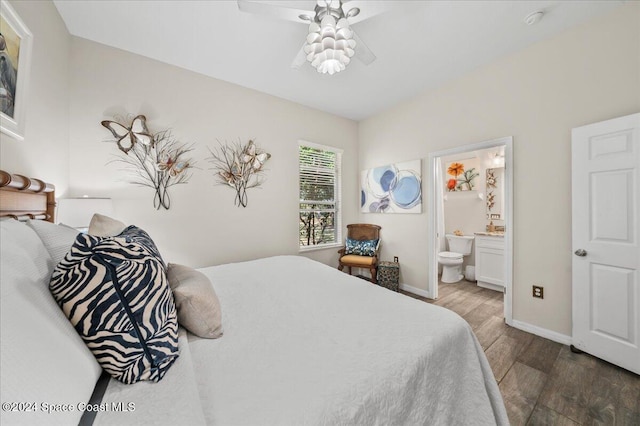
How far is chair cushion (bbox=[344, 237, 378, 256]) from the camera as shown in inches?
141

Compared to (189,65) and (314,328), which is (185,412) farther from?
(189,65)

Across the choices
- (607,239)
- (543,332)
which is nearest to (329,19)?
(607,239)

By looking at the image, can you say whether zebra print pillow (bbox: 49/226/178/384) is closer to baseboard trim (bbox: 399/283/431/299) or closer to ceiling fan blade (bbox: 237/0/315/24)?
ceiling fan blade (bbox: 237/0/315/24)

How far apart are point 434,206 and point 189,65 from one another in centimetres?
342

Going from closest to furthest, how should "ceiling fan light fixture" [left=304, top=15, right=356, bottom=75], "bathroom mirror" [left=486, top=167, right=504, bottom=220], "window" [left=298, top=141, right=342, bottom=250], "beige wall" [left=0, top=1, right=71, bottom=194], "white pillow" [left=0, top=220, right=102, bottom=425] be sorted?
"white pillow" [left=0, top=220, right=102, bottom=425], "beige wall" [left=0, top=1, right=71, bottom=194], "ceiling fan light fixture" [left=304, top=15, right=356, bottom=75], "window" [left=298, top=141, right=342, bottom=250], "bathroom mirror" [left=486, top=167, right=504, bottom=220]

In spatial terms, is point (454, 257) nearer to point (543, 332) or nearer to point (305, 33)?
point (543, 332)

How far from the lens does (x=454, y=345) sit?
3.50 feet

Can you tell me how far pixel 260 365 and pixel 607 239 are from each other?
277 cm

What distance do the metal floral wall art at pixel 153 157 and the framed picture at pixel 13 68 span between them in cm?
85

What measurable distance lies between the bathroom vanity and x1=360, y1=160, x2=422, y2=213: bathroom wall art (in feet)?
4.56

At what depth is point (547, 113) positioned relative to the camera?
222 centimetres

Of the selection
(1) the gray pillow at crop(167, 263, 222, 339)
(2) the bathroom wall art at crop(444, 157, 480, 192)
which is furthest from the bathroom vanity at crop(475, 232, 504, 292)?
(1) the gray pillow at crop(167, 263, 222, 339)

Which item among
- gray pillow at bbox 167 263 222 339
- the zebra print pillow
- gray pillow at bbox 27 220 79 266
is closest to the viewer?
the zebra print pillow

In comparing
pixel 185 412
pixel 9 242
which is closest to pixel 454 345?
pixel 185 412
